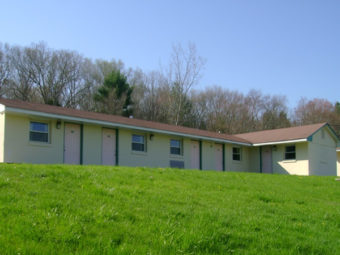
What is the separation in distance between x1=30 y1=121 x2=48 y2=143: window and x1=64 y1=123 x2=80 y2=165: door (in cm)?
96

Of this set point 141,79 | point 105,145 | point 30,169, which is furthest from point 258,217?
point 141,79

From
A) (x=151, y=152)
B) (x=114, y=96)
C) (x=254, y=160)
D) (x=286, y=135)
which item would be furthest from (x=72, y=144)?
(x=114, y=96)

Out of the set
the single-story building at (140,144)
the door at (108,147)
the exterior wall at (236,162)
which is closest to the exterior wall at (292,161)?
the single-story building at (140,144)

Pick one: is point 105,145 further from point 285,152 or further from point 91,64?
point 91,64

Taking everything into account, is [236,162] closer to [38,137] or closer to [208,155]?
[208,155]

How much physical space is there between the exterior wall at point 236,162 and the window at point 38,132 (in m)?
13.7

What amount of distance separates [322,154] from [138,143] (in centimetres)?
1391

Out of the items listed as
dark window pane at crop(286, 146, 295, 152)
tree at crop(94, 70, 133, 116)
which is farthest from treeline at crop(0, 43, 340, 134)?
dark window pane at crop(286, 146, 295, 152)

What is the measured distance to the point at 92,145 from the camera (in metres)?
18.1

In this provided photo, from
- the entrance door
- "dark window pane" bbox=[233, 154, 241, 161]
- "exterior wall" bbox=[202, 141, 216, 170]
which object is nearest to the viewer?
"exterior wall" bbox=[202, 141, 216, 170]

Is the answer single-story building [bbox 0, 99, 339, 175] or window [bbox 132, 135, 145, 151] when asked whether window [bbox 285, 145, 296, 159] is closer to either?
single-story building [bbox 0, 99, 339, 175]

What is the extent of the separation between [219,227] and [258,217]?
152cm

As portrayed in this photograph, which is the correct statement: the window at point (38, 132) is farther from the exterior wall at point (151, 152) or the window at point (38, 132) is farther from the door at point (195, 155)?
the door at point (195, 155)

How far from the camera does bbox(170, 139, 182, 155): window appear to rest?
73.5 feet
